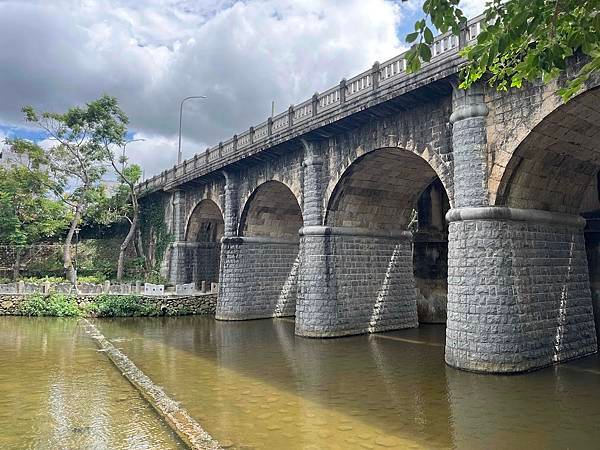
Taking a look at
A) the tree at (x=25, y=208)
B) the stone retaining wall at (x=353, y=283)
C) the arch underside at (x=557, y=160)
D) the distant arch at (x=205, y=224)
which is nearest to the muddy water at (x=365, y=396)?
the stone retaining wall at (x=353, y=283)

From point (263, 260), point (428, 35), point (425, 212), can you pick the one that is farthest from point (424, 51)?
point (263, 260)

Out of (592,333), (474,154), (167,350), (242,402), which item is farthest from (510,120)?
(167,350)

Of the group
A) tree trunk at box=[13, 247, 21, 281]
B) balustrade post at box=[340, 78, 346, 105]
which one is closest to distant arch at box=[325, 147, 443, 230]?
balustrade post at box=[340, 78, 346, 105]

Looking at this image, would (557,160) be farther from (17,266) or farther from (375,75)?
(17,266)

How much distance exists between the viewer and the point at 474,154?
1265cm

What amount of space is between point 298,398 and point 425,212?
14.6 meters

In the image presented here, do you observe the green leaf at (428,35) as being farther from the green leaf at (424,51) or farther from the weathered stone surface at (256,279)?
the weathered stone surface at (256,279)

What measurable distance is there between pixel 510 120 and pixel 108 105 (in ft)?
92.6

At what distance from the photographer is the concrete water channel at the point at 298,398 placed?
26.5 feet

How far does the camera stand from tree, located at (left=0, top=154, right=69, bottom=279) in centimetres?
3234

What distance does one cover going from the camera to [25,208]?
34.3 meters

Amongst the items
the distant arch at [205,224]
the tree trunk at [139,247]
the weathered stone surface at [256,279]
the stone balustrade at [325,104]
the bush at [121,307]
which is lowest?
the bush at [121,307]

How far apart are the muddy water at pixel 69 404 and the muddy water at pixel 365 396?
99 centimetres

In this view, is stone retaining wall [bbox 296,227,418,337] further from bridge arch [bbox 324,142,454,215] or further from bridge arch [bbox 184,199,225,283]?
bridge arch [bbox 184,199,225,283]
